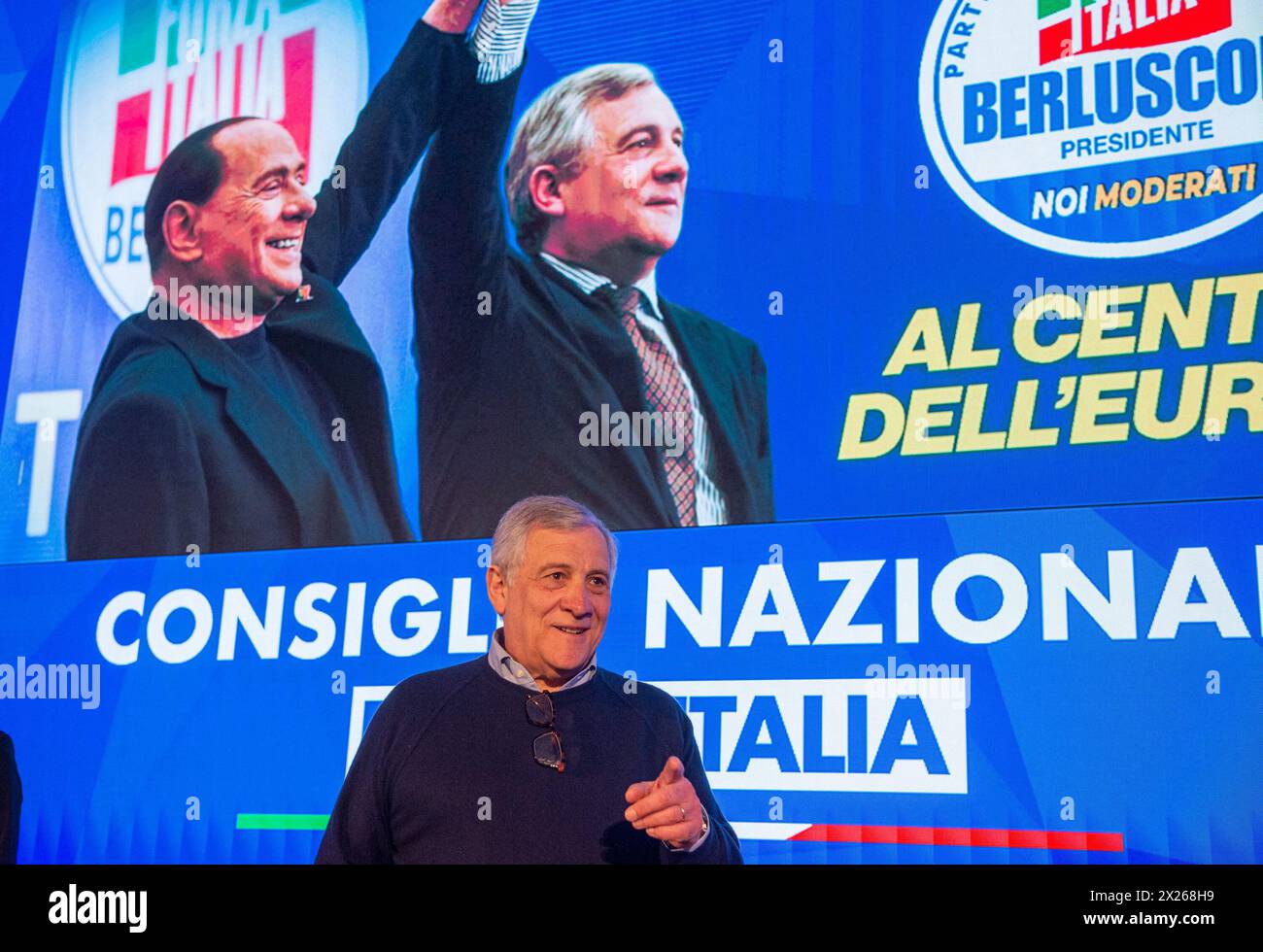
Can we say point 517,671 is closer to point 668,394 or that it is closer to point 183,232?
point 668,394

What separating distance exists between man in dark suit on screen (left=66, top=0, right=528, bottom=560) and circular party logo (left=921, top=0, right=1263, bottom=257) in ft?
4.73

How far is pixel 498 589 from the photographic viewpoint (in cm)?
234

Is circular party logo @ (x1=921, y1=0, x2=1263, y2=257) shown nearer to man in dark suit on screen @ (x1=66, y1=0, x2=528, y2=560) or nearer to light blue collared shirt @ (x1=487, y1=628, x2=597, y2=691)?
man in dark suit on screen @ (x1=66, y1=0, x2=528, y2=560)

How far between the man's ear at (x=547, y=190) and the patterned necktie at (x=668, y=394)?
11.0 inches

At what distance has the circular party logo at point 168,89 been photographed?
4.28 meters

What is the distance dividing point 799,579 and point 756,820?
582 millimetres

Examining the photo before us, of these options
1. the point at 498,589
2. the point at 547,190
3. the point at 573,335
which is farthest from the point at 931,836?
the point at 547,190

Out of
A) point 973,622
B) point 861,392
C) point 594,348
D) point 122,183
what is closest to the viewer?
point 973,622

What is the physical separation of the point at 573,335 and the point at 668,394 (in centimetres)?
32

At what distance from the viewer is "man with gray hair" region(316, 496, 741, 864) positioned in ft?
6.98

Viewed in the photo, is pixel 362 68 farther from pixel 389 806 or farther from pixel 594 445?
pixel 389 806

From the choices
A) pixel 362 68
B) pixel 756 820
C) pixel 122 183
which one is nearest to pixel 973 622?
pixel 756 820

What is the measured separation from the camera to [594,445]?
12.3 feet

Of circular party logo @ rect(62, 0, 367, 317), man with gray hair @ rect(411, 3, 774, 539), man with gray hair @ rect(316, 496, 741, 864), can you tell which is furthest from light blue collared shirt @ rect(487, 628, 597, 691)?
circular party logo @ rect(62, 0, 367, 317)
